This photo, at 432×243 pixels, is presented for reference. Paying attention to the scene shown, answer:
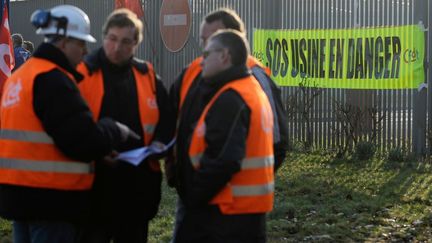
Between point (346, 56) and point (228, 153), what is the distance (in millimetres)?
9191

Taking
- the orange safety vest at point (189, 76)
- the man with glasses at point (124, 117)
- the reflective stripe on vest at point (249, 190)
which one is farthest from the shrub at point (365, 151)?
the reflective stripe on vest at point (249, 190)

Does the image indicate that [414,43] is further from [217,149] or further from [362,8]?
[217,149]

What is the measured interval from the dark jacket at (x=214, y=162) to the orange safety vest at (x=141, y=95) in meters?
0.28

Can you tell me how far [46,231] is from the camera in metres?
4.57

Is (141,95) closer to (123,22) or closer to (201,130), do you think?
(123,22)

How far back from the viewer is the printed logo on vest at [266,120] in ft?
14.8

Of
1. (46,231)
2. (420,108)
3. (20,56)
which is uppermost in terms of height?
(20,56)

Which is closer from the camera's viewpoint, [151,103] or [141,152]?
[141,152]

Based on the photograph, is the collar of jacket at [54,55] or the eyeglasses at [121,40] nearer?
the collar of jacket at [54,55]

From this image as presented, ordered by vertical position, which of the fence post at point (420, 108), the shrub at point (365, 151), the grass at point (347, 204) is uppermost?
the fence post at point (420, 108)

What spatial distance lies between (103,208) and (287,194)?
507 cm

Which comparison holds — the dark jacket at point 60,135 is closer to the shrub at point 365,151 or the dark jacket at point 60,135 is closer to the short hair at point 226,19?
the short hair at point 226,19

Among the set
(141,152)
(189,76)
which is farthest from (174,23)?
(141,152)

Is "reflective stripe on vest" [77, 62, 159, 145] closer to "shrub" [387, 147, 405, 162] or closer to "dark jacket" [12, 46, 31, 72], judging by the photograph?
"shrub" [387, 147, 405, 162]
